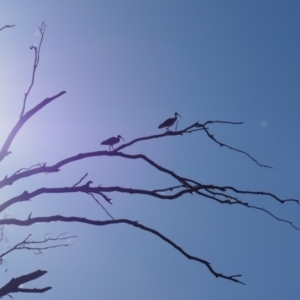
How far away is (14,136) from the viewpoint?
4012 millimetres

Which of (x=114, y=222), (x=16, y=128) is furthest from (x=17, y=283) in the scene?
(x=16, y=128)

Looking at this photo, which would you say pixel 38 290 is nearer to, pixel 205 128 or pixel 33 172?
pixel 33 172

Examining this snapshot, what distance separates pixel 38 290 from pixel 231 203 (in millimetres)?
1833

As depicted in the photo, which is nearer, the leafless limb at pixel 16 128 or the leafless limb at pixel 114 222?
the leafless limb at pixel 114 222

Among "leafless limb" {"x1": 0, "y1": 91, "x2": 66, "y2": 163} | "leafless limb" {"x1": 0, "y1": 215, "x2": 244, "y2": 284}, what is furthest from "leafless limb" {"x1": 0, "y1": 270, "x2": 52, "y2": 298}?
"leafless limb" {"x1": 0, "y1": 91, "x2": 66, "y2": 163}

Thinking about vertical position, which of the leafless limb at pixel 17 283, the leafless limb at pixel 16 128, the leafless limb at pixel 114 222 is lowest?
the leafless limb at pixel 17 283

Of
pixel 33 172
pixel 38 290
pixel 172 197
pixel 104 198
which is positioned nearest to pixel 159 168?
pixel 172 197

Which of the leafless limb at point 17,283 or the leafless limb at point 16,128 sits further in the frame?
the leafless limb at point 16,128

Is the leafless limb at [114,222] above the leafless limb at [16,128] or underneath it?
underneath

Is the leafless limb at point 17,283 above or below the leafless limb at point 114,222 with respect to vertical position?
below

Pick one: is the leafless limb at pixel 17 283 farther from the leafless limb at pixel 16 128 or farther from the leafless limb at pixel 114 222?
the leafless limb at pixel 16 128

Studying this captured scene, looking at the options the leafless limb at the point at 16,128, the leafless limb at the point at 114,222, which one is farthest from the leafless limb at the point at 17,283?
the leafless limb at the point at 16,128

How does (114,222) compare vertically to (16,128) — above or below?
below

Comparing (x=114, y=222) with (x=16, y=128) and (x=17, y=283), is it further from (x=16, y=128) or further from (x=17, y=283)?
(x=16, y=128)
